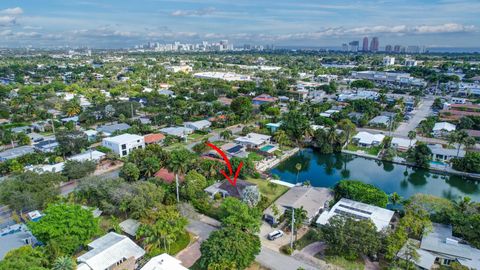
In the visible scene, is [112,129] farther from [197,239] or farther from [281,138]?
[197,239]

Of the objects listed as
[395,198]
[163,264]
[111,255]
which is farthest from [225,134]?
[163,264]

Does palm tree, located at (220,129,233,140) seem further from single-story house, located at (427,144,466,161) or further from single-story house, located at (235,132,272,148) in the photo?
single-story house, located at (427,144,466,161)

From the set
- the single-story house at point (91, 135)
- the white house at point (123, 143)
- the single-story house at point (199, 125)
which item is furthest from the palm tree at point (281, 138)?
the single-story house at point (91, 135)

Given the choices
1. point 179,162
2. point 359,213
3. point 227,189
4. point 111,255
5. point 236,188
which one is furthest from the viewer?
point 179,162

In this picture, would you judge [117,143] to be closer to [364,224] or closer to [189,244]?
[189,244]

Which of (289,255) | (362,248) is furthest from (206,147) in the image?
(362,248)

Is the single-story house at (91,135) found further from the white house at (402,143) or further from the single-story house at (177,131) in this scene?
the white house at (402,143)
